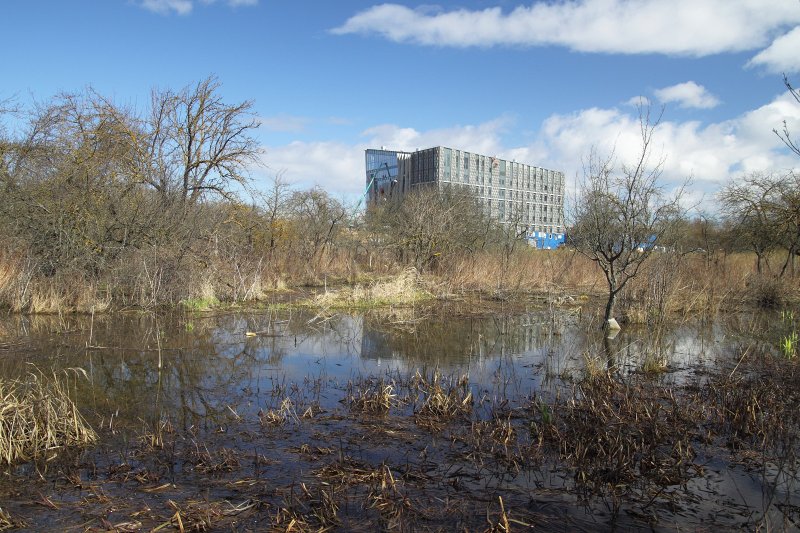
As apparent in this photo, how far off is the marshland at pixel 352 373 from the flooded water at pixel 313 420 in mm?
33

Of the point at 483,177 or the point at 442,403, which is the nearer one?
the point at 442,403

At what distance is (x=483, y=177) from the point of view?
63.3 metres

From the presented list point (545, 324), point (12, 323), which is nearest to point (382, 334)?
point (545, 324)

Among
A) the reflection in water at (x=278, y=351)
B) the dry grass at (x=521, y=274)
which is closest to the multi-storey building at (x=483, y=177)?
the dry grass at (x=521, y=274)

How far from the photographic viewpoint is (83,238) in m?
13.7

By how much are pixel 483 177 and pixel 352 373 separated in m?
57.5

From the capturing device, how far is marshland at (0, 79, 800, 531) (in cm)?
410

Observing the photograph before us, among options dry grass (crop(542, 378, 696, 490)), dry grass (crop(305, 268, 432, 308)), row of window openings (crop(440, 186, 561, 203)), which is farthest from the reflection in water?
row of window openings (crop(440, 186, 561, 203))

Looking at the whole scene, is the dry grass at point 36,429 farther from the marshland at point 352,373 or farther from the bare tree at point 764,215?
the bare tree at point 764,215

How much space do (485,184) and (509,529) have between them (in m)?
61.8

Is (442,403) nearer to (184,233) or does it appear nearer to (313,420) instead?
(313,420)

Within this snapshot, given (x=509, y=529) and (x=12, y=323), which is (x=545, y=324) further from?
(x=12, y=323)

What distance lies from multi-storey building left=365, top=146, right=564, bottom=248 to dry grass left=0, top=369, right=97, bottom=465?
168ft

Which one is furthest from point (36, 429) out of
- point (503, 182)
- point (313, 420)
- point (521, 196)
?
point (503, 182)
